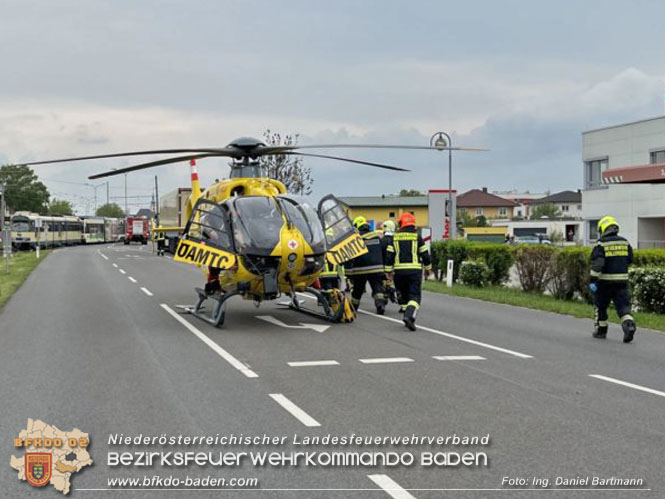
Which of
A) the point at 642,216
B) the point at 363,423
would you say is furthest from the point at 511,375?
the point at 642,216

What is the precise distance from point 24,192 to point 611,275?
416 ft

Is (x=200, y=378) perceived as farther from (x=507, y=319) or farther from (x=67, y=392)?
(x=507, y=319)

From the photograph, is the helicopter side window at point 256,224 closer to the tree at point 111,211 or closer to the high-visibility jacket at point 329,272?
the high-visibility jacket at point 329,272

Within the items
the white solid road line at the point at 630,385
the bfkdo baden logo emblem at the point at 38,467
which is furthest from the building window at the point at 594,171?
the bfkdo baden logo emblem at the point at 38,467

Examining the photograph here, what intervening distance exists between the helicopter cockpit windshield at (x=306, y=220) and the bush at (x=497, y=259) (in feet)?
30.8

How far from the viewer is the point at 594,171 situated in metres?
50.7

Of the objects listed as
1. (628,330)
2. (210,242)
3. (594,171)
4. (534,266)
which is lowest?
(628,330)

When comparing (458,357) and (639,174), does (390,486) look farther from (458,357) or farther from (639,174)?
(639,174)

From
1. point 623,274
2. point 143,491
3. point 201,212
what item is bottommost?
point 143,491

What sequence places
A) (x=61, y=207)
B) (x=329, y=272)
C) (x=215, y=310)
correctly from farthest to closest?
1. (x=61, y=207)
2. (x=329, y=272)
3. (x=215, y=310)

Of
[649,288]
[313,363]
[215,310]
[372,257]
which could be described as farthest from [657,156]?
[313,363]

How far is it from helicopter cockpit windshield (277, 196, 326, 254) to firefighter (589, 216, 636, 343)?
4.52 metres

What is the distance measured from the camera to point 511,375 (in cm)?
896

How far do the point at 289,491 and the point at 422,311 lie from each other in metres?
11.2
